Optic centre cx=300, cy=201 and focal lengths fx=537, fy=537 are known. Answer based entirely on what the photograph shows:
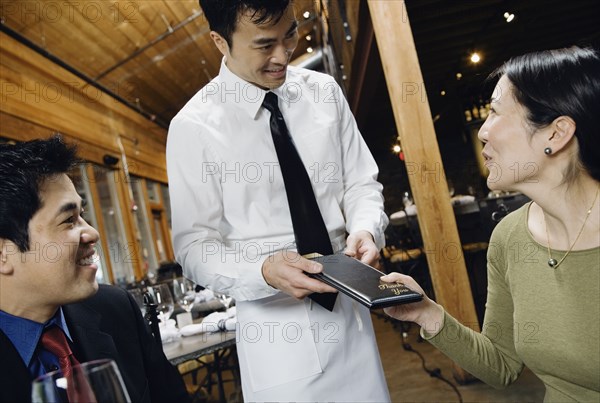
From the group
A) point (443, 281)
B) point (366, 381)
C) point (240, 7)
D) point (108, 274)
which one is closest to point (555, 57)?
point (240, 7)

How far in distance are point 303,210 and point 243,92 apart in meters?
0.42

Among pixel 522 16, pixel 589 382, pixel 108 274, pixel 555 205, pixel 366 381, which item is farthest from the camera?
pixel 108 274

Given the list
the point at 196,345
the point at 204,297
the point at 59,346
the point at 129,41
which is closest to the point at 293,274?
the point at 59,346

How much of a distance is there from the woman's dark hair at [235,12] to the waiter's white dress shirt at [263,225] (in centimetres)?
14

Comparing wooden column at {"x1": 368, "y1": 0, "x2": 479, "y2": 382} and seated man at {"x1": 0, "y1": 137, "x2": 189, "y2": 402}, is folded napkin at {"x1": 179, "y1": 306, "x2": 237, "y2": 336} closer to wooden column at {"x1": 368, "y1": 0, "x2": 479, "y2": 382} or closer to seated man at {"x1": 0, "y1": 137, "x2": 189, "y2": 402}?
seated man at {"x1": 0, "y1": 137, "x2": 189, "y2": 402}

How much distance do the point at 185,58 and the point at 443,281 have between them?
21.6 feet

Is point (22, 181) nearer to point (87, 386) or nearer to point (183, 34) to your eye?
point (87, 386)

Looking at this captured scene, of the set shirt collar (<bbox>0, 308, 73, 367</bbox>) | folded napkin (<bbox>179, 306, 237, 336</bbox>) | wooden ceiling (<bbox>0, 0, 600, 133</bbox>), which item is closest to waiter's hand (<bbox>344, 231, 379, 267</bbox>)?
shirt collar (<bbox>0, 308, 73, 367</bbox>)

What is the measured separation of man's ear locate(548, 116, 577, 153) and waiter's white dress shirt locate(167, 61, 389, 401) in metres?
0.52

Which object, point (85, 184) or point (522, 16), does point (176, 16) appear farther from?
point (522, 16)

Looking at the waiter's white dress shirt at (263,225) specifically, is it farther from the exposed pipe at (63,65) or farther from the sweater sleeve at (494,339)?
the exposed pipe at (63,65)

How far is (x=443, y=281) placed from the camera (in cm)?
362

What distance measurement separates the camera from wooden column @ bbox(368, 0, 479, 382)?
3.60 meters

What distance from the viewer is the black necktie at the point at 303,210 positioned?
1.52m
